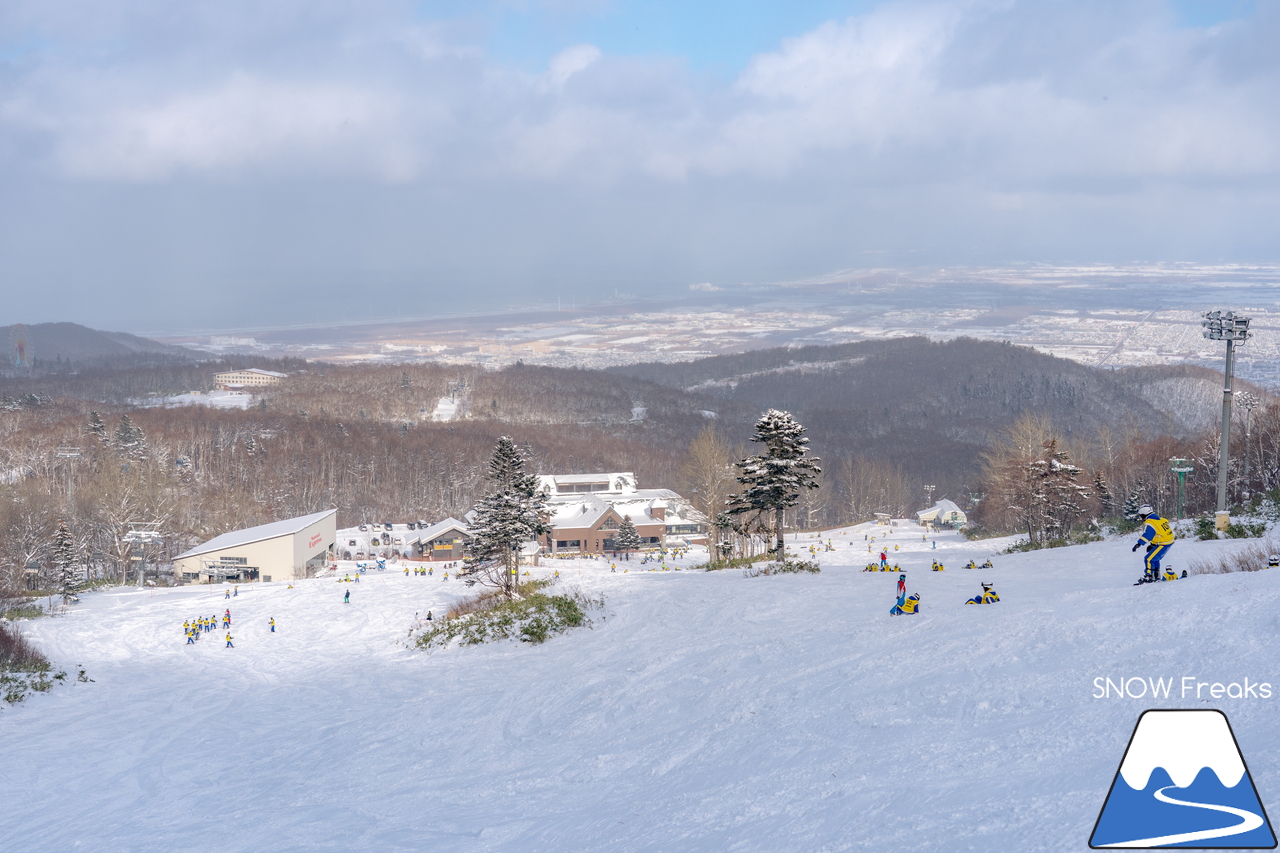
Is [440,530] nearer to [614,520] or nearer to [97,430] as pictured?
[614,520]

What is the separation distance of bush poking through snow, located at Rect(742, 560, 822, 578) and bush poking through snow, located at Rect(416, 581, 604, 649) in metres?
4.53

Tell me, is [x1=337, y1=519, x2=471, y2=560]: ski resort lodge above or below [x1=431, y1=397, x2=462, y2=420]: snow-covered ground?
below

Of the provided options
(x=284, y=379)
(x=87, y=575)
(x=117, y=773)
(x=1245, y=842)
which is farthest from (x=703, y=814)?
(x=284, y=379)

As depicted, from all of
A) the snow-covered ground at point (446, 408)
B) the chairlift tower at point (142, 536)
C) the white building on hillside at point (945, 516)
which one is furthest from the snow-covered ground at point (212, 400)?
the white building on hillside at point (945, 516)

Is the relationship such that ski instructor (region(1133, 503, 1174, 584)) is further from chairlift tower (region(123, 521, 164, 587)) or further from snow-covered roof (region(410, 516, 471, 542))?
snow-covered roof (region(410, 516, 471, 542))

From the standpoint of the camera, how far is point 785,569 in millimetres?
21469

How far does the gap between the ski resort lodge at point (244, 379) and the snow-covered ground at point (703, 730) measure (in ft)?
488

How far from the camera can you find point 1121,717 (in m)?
7.14

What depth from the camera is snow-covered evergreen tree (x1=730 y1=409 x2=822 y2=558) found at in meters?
25.5

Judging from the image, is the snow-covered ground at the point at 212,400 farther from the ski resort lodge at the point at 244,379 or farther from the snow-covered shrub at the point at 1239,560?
the snow-covered shrub at the point at 1239,560

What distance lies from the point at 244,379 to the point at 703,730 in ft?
556

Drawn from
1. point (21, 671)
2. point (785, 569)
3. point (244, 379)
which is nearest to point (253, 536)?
point (21, 671)

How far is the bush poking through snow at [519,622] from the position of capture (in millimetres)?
18172

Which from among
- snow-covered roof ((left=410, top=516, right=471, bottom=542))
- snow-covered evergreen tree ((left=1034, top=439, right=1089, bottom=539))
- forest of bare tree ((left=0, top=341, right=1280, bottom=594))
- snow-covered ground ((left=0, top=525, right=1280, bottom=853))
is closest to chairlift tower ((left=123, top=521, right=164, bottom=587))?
forest of bare tree ((left=0, top=341, right=1280, bottom=594))
